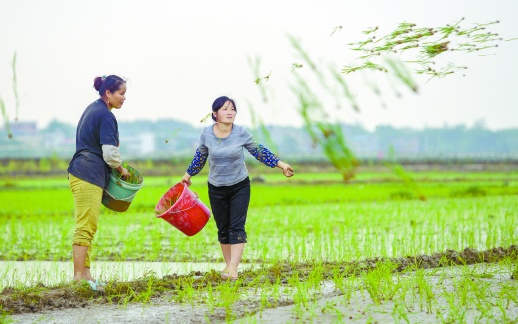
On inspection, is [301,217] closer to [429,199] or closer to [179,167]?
[429,199]

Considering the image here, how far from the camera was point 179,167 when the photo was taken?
29781 mm

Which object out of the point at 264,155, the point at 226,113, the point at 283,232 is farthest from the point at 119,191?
the point at 283,232

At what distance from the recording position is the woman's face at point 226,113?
4.47 metres

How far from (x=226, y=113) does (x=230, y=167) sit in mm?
340

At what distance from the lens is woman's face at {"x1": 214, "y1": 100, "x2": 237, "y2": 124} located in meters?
4.47

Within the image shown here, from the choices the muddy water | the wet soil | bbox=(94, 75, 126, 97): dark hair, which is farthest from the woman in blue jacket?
the muddy water

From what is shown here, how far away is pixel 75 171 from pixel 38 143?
89.4 metres

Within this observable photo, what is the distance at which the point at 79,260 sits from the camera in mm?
4316

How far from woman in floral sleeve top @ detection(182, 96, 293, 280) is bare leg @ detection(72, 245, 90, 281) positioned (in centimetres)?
78

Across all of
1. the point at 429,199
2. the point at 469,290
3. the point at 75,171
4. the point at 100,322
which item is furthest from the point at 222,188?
the point at 429,199

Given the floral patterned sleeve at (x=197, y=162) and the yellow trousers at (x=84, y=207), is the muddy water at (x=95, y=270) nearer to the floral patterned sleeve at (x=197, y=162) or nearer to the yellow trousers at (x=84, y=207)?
the yellow trousers at (x=84, y=207)

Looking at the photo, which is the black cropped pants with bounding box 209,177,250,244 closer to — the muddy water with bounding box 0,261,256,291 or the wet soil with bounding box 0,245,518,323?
the wet soil with bounding box 0,245,518,323

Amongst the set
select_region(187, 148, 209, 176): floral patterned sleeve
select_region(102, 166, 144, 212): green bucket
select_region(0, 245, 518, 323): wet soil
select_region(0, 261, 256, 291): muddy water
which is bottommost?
select_region(0, 245, 518, 323): wet soil

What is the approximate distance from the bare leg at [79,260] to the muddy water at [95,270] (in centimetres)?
28
